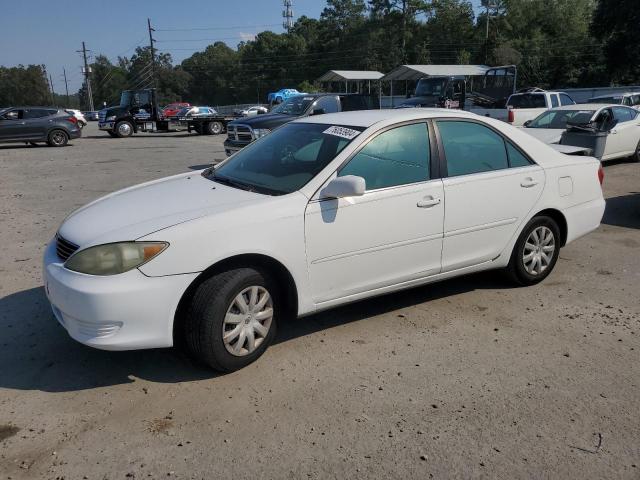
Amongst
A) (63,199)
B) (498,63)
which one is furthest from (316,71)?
(63,199)

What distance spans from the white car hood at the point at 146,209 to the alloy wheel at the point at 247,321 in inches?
22.6

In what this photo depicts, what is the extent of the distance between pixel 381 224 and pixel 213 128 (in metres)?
24.8

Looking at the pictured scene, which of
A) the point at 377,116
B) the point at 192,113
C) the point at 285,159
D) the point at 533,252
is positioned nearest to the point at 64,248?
the point at 285,159

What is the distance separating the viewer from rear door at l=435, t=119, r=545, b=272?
13.8 feet

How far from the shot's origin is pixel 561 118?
11.9 meters

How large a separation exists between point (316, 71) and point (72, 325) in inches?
3814

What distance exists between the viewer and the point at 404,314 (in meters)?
4.35

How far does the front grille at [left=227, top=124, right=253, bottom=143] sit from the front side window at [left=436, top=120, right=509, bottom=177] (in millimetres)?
8631

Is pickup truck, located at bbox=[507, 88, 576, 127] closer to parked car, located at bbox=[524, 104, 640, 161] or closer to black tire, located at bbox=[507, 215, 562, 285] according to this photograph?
parked car, located at bbox=[524, 104, 640, 161]

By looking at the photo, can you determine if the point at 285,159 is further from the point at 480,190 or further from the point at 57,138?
the point at 57,138

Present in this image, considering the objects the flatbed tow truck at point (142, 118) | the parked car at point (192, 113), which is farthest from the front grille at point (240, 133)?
the parked car at point (192, 113)

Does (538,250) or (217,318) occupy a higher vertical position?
(217,318)

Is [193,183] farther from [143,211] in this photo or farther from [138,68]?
[138,68]

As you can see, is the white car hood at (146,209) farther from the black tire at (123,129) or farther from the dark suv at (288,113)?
the black tire at (123,129)
